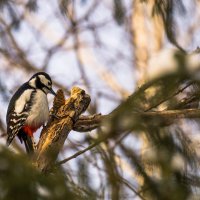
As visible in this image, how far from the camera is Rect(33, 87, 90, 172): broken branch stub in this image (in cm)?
288

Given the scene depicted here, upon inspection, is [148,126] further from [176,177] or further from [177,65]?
[177,65]

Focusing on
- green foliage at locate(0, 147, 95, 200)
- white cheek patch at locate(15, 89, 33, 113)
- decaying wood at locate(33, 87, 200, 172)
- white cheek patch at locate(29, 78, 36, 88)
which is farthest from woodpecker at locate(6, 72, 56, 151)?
green foliage at locate(0, 147, 95, 200)

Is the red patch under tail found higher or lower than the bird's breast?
lower

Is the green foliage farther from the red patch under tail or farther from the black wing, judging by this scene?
the red patch under tail

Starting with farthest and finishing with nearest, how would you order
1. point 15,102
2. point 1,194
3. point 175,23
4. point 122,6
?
point 15,102 → point 122,6 → point 175,23 → point 1,194

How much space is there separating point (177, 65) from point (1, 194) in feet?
1.78

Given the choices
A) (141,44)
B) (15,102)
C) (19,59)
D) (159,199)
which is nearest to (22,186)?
(159,199)

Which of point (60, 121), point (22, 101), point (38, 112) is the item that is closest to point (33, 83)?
point (22, 101)

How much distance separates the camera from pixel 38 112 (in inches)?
172

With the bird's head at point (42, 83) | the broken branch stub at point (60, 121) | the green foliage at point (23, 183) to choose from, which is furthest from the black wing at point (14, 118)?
the green foliage at point (23, 183)

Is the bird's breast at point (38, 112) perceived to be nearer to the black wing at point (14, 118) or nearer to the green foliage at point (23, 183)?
the black wing at point (14, 118)

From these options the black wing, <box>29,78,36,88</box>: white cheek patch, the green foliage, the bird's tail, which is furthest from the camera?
<box>29,78,36,88</box>: white cheek patch

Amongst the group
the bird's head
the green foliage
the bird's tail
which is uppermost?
the bird's head

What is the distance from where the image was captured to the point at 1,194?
1.26 metres
